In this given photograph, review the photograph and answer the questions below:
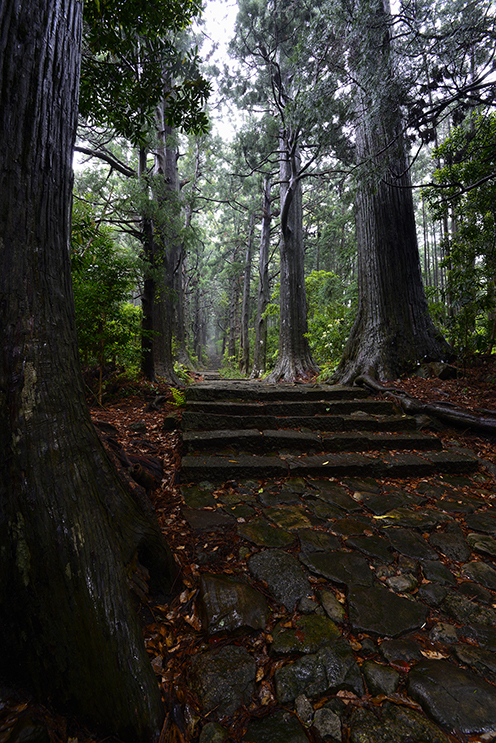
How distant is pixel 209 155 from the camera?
48.8 ft

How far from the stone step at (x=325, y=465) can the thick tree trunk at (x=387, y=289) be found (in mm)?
2373

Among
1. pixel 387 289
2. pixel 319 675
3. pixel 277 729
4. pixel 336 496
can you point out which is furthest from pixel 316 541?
pixel 387 289

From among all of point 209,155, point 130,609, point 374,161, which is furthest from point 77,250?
point 209,155

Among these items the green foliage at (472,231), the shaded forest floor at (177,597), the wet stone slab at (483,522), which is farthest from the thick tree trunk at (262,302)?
the wet stone slab at (483,522)

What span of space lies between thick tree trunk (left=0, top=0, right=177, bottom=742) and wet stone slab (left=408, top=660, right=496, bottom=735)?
1.07 meters

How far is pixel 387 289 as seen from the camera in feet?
20.1

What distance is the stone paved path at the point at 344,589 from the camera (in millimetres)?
1223

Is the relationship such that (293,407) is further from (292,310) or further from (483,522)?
(292,310)

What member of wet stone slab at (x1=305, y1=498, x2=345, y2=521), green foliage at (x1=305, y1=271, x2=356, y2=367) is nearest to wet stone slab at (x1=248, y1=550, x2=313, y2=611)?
wet stone slab at (x1=305, y1=498, x2=345, y2=521)

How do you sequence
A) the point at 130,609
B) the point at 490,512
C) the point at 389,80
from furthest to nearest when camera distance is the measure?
the point at 389,80
the point at 490,512
the point at 130,609

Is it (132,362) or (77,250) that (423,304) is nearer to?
(132,362)

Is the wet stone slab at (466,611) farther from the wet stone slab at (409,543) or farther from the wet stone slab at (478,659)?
the wet stone slab at (409,543)

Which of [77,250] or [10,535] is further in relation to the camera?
[77,250]

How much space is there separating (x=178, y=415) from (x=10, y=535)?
11.2 ft
